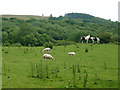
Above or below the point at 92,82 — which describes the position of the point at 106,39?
above

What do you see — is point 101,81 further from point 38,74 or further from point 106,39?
point 106,39

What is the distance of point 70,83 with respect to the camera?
8898 mm

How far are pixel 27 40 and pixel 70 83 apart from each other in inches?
1556

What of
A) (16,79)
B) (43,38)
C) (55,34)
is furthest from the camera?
(55,34)

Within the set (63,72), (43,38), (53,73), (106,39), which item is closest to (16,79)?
(53,73)

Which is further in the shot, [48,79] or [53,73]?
[53,73]

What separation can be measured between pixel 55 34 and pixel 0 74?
79856 mm

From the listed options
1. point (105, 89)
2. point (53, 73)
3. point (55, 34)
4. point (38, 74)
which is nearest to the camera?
point (105, 89)

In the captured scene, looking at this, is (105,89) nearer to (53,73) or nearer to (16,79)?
(53,73)

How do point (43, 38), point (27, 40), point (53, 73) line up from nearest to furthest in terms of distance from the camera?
point (53, 73) → point (27, 40) → point (43, 38)

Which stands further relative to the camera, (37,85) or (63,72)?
(63,72)

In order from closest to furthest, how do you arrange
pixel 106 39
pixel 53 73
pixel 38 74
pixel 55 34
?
pixel 38 74
pixel 53 73
pixel 106 39
pixel 55 34

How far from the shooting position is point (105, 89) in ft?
26.7

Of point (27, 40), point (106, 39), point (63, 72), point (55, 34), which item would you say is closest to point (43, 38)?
point (27, 40)
